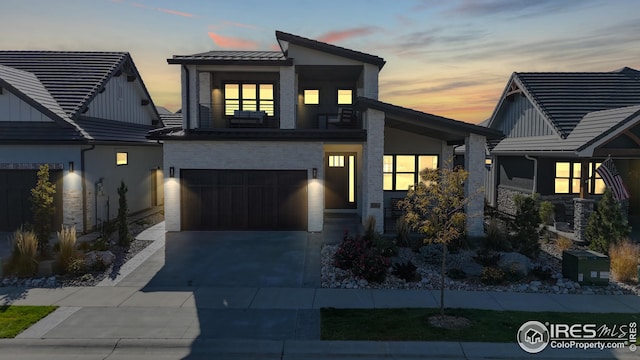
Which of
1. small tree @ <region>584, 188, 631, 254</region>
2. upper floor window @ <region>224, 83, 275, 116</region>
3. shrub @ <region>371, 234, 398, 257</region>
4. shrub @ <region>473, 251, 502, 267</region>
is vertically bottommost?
shrub @ <region>473, 251, 502, 267</region>

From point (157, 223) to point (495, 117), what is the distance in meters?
21.1

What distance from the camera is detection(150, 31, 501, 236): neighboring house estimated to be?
17531 mm

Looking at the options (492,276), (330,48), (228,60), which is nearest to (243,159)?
(228,60)

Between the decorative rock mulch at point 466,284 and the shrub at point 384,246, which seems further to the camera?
the shrub at point 384,246

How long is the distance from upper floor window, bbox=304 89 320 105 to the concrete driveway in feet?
23.7

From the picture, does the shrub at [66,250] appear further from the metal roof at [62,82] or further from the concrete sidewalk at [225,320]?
the metal roof at [62,82]

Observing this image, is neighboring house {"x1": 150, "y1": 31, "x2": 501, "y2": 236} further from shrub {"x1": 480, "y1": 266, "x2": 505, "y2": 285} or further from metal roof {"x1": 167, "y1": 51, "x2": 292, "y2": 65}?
shrub {"x1": 480, "y1": 266, "x2": 505, "y2": 285}

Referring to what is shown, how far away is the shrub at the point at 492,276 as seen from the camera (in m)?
12.8

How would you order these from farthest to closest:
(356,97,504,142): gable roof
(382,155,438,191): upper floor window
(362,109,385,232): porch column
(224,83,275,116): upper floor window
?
(224,83,275,116): upper floor window < (382,155,438,191): upper floor window < (362,109,385,232): porch column < (356,97,504,142): gable roof

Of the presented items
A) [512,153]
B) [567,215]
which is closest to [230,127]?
[512,153]

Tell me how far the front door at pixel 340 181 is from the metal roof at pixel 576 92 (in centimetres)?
994

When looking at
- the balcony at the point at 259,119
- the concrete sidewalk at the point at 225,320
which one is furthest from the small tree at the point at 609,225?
the balcony at the point at 259,119

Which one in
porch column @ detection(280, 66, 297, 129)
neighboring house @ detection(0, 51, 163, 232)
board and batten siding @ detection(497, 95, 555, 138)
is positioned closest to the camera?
neighboring house @ detection(0, 51, 163, 232)

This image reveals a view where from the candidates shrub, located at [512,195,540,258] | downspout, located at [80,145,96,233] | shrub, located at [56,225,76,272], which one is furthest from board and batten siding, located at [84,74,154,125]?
shrub, located at [512,195,540,258]
